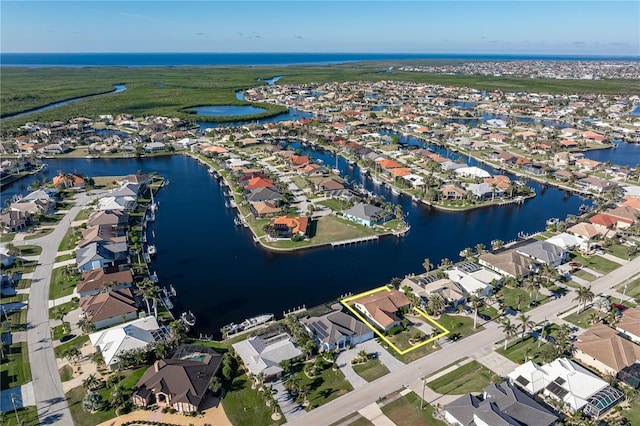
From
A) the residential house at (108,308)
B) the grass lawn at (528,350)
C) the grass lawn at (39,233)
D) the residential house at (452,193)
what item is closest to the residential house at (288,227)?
the residential house at (108,308)

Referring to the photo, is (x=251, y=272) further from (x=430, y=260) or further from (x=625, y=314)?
(x=625, y=314)

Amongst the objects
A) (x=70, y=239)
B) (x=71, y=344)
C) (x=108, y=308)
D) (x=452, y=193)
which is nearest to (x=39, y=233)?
(x=70, y=239)

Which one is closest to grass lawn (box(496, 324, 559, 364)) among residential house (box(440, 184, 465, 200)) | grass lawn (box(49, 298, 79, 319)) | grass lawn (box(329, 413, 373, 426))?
grass lawn (box(329, 413, 373, 426))

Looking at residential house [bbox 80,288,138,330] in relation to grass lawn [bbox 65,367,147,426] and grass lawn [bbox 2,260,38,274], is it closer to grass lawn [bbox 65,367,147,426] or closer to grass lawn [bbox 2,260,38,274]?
grass lawn [bbox 65,367,147,426]

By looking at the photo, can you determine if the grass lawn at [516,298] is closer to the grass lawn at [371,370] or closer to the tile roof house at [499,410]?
the tile roof house at [499,410]

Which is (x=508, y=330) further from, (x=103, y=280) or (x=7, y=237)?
(x=7, y=237)

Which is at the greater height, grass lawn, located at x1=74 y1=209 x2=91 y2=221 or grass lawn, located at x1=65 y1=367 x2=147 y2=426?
grass lawn, located at x1=74 y1=209 x2=91 y2=221
